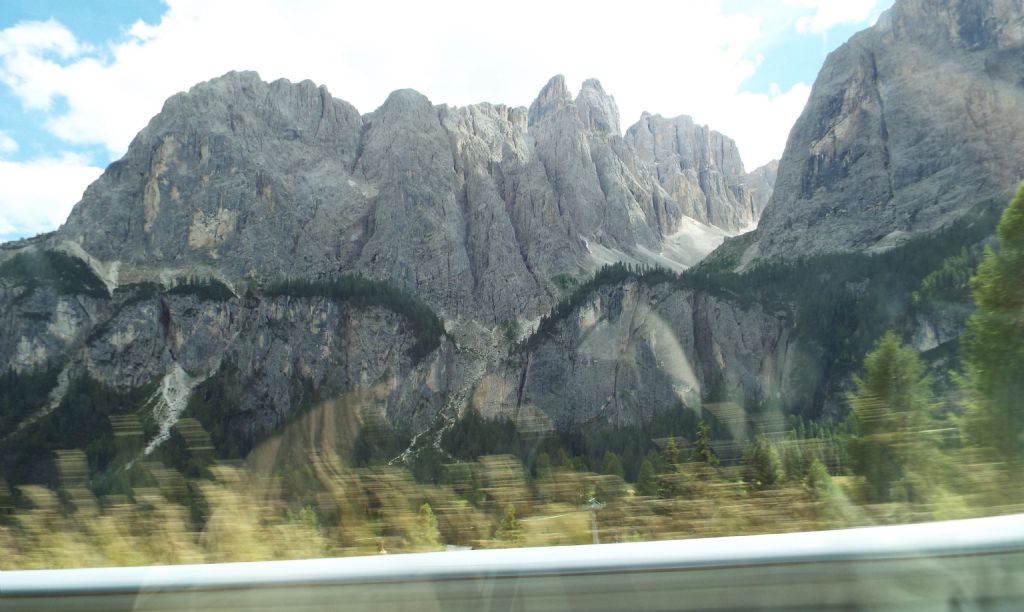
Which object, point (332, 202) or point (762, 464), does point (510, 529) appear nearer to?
point (762, 464)

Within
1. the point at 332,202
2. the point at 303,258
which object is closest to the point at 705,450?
the point at 303,258

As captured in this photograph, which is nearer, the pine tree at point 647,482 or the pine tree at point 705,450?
the pine tree at point 647,482

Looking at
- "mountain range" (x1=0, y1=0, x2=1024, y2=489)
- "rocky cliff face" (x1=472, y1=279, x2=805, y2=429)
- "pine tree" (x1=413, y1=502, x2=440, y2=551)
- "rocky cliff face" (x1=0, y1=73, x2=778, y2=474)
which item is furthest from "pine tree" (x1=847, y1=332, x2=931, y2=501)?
"rocky cliff face" (x1=0, y1=73, x2=778, y2=474)

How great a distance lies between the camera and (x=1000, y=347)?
5.17m

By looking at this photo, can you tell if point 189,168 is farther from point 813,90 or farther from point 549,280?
point 813,90

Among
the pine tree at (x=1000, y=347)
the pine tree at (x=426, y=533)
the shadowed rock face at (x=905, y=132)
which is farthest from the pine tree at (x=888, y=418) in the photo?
the shadowed rock face at (x=905, y=132)

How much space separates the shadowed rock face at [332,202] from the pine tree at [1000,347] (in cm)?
12013

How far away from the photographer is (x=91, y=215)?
13112 cm

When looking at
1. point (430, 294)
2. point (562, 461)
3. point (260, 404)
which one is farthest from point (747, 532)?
point (430, 294)

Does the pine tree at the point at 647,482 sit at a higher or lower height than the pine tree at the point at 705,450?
lower

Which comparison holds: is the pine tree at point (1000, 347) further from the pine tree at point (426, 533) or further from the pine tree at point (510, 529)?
the pine tree at point (426, 533)

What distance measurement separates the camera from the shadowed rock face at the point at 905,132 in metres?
112

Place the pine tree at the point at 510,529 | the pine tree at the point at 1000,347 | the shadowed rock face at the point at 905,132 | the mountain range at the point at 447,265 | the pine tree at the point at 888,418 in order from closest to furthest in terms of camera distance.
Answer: the pine tree at the point at 510,529
the pine tree at the point at 888,418
the pine tree at the point at 1000,347
the mountain range at the point at 447,265
the shadowed rock face at the point at 905,132

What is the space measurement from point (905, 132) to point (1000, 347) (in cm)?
13811
